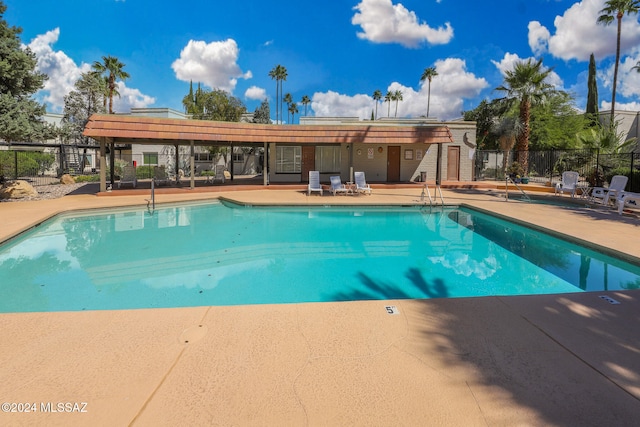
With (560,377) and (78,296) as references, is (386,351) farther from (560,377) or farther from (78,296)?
(78,296)

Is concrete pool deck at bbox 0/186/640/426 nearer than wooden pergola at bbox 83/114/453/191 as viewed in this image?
Yes

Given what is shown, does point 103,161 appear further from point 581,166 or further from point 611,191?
point 581,166

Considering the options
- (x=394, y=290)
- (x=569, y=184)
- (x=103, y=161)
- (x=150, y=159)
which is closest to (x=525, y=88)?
(x=569, y=184)

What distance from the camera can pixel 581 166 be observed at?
18.8m

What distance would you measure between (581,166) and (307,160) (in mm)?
14896

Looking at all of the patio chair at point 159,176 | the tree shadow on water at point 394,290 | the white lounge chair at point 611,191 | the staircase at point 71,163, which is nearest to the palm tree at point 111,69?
the staircase at point 71,163

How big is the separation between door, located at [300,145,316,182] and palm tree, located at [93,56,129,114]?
19206 mm

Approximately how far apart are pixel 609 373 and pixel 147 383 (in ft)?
10.9

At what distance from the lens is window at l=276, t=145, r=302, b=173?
62.5ft

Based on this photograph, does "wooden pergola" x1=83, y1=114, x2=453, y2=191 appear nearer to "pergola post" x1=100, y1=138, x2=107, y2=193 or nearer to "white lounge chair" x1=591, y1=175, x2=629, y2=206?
"pergola post" x1=100, y1=138, x2=107, y2=193

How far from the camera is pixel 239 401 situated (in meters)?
2.24

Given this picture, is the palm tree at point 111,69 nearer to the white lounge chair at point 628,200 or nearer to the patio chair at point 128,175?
the patio chair at point 128,175

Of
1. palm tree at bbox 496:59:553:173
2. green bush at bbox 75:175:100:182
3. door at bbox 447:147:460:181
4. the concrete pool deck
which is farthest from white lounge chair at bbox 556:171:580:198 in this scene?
green bush at bbox 75:175:100:182

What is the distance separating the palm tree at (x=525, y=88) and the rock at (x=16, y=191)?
23097 millimetres
